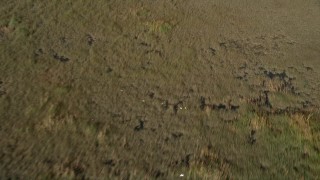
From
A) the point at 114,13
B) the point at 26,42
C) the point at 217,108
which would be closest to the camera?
the point at 217,108

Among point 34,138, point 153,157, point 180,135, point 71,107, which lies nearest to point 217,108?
point 180,135

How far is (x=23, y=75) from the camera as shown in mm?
8008

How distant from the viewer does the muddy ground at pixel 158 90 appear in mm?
6703

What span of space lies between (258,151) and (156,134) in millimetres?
1817

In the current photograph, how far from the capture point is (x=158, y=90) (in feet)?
26.8

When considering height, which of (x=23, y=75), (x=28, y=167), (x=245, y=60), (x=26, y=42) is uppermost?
(x=245, y=60)

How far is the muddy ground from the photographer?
670 cm

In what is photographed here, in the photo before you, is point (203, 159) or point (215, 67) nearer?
point (203, 159)

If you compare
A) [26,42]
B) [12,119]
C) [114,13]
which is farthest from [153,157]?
[114,13]

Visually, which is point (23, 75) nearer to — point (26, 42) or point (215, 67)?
point (26, 42)

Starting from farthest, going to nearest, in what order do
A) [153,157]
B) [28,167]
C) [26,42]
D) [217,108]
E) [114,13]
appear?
[114,13] → [26,42] → [217,108] → [153,157] → [28,167]

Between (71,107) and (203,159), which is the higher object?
(71,107)

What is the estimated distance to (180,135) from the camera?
7246mm

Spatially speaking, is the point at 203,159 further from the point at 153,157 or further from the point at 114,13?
the point at 114,13
